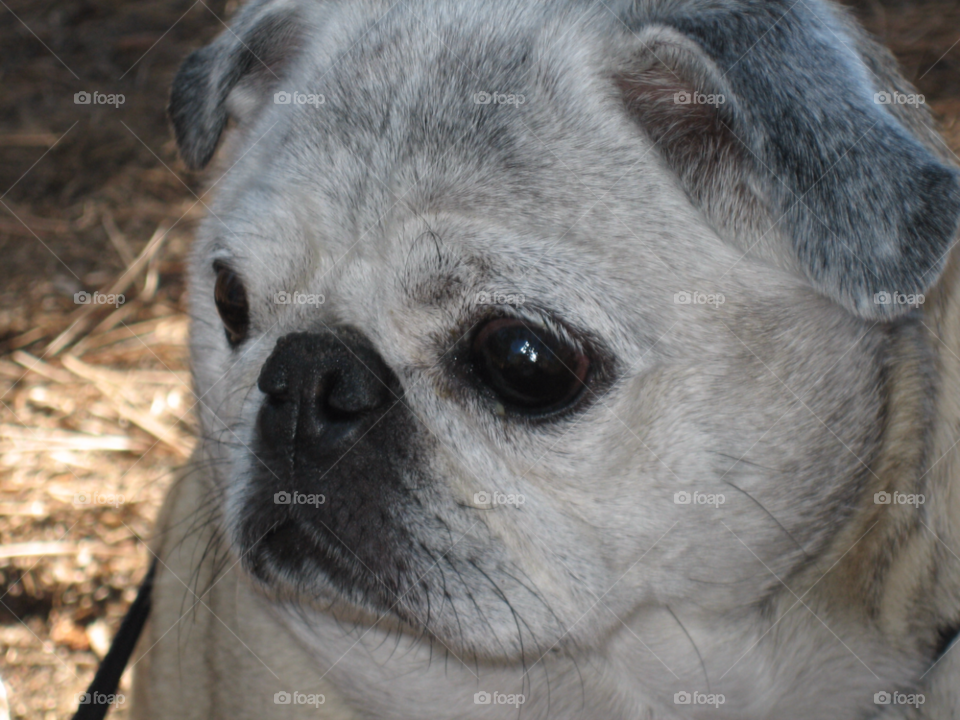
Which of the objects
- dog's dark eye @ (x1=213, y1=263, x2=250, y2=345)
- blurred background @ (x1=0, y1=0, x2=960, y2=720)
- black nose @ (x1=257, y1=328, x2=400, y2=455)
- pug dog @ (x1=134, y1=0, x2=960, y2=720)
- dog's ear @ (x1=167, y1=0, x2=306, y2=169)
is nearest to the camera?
pug dog @ (x1=134, y1=0, x2=960, y2=720)

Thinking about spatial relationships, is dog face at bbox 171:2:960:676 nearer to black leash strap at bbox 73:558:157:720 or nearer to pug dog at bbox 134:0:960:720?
pug dog at bbox 134:0:960:720

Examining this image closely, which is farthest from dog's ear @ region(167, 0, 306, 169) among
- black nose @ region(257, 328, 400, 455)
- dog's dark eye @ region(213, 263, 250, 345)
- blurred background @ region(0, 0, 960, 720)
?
black nose @ region(257, 328, 400, 455)

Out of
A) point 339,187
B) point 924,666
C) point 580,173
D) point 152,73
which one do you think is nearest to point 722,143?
point 580,173

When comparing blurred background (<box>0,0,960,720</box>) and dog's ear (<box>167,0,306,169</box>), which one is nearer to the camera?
dog's ear (<box>167,0,306,169</box>)

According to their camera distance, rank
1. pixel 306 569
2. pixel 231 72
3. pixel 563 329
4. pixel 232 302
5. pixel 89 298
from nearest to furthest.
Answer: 1. pixel 563 329
2. pixel 306 569
3. pixel 232 302
4. pixel 231 72
5. pixel 89 298

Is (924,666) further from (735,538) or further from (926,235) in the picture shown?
(926,235)

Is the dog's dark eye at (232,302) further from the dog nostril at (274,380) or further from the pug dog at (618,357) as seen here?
the dog nostril at (274,380)

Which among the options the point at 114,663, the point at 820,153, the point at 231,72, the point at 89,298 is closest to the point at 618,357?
the point at 820,153

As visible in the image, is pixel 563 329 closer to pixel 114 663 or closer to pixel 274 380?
pixel 274 380
